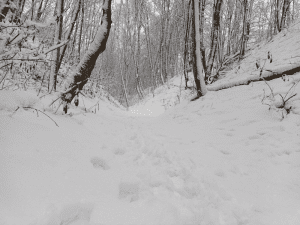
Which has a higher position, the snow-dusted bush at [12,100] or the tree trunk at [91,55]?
the tree trunk at [91,55]

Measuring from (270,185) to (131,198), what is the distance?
1.29 m

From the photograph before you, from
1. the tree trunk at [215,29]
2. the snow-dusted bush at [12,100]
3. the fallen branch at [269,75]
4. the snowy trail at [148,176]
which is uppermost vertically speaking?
the tree trunk at [215,29]

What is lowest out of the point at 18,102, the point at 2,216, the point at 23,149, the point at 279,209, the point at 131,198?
the point at 279,209

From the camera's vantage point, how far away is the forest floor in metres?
1.20

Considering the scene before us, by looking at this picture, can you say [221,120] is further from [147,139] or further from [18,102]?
[18,102]

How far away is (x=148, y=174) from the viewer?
71.6 inches

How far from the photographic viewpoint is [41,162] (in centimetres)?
145

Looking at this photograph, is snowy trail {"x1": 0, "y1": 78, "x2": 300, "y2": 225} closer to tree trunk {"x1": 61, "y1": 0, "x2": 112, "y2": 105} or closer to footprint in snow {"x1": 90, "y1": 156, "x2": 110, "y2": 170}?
footprint in snow {"x1": 90, "y1": 156, "x2": 110, "y2": 170}

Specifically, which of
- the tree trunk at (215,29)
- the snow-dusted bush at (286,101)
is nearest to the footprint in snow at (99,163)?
the snow-dusted bush at (286,101)

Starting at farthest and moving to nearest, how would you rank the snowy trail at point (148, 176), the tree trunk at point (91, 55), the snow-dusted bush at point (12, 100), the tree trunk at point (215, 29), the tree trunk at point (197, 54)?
the tree trunk at point (215, 29)
the tree trunk at point (197, 54)
the tree trunk at point (91, 55)
the snow-dusted bush at point (12, 100)
the snowy trail at point (148, 176)

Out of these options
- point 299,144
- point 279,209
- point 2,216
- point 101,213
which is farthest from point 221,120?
point 2,216

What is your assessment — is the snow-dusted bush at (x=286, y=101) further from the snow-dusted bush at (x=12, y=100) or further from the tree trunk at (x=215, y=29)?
the tree trunk at (x=215, y=29)

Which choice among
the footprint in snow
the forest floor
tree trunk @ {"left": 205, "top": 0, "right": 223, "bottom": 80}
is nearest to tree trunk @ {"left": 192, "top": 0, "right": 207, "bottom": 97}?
tree trunk @ {"left": 205, "top": 0, "right": 223, "bottom": 80}

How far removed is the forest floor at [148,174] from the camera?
1.20m
